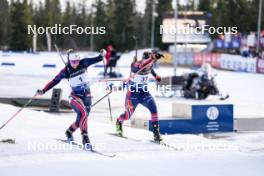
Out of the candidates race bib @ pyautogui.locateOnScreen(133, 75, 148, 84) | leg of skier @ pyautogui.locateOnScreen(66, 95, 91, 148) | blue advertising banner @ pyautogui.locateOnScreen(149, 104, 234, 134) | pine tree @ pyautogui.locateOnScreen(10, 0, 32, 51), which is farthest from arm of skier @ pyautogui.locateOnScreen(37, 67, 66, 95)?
pine tree @ pyautogui.locateOnScreen(10, 0, 32, 51)

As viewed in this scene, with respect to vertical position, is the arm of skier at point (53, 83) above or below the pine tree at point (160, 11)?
below

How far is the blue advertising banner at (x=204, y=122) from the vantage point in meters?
14.9

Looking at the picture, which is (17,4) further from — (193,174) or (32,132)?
(193,174)

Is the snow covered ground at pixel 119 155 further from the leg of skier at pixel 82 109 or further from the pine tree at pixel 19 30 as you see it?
the pine tree at pixel 19 30

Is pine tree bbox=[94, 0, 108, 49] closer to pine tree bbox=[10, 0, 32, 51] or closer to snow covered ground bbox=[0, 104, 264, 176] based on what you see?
pine tree bbox=[10, 0, 32, 51]

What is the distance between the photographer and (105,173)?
889 centimetres

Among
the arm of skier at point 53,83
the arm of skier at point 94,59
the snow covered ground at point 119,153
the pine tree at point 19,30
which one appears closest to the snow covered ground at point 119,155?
the snow covered ground at point 119,153

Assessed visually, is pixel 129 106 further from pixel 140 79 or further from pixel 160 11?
pixel 160 11

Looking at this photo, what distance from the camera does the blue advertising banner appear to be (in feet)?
48.8

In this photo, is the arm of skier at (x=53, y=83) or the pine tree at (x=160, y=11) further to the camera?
the pine tree at (x=160, y=11)

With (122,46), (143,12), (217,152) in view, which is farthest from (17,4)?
(217,152)

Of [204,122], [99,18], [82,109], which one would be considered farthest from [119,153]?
[99,18]

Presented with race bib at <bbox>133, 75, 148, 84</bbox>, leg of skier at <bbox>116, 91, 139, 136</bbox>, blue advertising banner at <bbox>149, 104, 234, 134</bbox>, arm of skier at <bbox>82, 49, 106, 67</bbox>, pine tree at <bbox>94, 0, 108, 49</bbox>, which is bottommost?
blue advertising banner at <bbox>149, 104, 234, 134</bbox>

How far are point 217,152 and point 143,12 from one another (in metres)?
80.3
